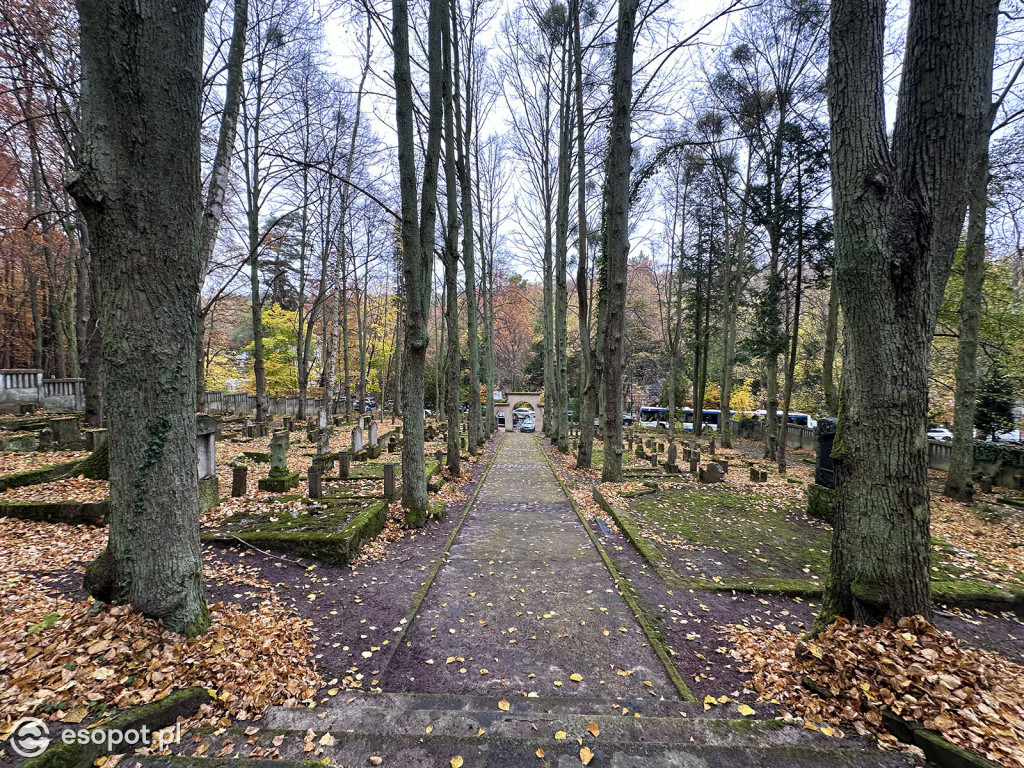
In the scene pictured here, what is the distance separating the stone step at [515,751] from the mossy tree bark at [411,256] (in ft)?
14.1

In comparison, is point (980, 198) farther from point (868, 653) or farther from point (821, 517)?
point (868, 653)

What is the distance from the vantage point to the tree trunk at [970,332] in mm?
8633

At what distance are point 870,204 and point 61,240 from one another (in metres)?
25.5

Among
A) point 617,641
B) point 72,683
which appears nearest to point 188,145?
point 72,683

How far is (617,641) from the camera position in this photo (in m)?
3.58

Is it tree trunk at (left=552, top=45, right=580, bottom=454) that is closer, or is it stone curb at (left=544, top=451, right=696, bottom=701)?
stone curb at (left=544, top=451, right=696, bottom=701)

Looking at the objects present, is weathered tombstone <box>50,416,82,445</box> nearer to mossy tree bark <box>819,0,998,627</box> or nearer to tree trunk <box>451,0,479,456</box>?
tree trunk <box>451,0,479,456</box>

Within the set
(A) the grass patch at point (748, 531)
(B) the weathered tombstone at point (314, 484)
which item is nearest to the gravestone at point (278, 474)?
(B) the weathered tombstone at point (314, 484)

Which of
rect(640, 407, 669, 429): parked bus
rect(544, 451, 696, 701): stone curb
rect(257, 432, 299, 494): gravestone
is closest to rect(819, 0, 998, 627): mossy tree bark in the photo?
rect(544, 451, 696, 701): stone curb

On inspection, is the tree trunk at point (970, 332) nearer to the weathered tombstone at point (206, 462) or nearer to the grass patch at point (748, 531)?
the grass patch at point (748, 531)

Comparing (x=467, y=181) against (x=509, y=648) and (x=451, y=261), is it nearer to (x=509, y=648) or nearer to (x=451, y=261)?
(x=451, y=261)

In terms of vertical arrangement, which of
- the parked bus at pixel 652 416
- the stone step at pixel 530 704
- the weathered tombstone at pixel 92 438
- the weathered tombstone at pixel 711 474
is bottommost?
the parked bus at pixel 652 416

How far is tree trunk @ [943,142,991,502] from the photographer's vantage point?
8.63 m

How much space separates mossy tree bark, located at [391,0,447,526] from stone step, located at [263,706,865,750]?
406 centimetres
